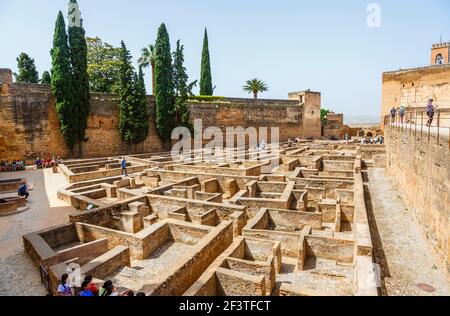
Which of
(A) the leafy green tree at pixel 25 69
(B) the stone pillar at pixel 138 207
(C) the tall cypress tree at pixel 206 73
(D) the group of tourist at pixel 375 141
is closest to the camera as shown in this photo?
(B) the stone pillar at pixel 138 207

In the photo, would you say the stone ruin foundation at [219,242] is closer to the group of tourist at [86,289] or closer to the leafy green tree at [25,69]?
the group of tourist at [86,289]

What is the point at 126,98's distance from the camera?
25594mm

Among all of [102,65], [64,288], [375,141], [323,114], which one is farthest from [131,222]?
[323,114]

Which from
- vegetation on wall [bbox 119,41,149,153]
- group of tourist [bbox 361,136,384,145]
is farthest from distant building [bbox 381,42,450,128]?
vegetation on wall [bbox 119,41,149,153]

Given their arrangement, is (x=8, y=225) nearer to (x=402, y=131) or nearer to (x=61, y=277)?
(x=61, y=277)

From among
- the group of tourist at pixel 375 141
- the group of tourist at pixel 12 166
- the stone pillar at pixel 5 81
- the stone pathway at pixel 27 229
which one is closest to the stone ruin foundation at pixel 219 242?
the stone pathway at pixel 27 229

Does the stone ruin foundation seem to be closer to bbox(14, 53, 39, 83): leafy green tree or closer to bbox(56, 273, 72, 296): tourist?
bbox(56, 273, 72, 296): tourist

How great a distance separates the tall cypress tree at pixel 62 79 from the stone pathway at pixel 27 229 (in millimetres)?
7153

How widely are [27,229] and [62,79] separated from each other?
1614cm

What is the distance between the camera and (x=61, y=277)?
5.70 meters

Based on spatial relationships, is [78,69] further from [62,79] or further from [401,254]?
[401,254]

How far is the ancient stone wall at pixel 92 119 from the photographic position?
2145 centimetres

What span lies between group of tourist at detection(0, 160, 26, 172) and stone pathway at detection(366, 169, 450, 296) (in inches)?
814

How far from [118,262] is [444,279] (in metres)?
6.99
